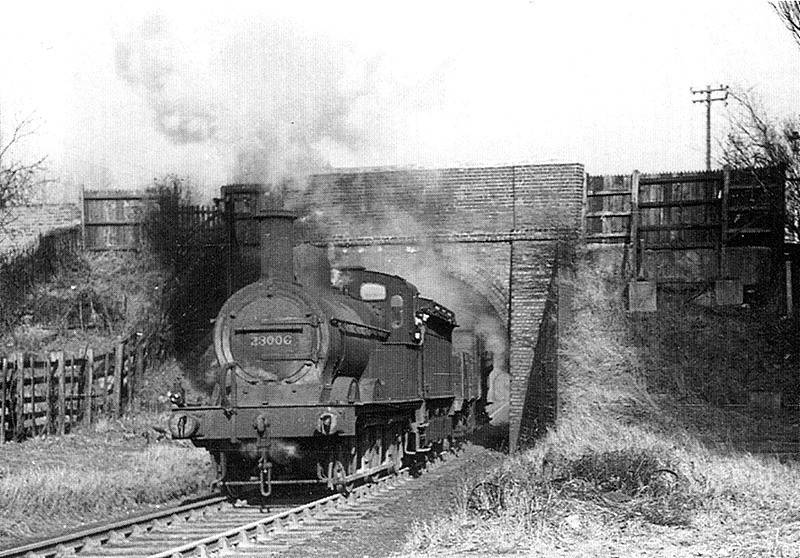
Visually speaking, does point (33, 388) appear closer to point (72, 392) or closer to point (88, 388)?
point (72, 392)

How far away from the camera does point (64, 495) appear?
12250mm

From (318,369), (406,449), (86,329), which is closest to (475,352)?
(406,449)

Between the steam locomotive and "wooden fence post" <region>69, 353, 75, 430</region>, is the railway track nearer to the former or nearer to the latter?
the steam locomotive

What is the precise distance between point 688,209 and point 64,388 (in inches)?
517

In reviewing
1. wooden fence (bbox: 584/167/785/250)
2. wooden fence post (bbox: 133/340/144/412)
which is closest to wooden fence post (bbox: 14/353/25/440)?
wooden fence post (bbox: 133/340/144/412)

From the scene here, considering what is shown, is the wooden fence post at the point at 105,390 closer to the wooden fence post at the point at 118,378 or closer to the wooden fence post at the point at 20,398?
the wooden fence post at the point at 118,378

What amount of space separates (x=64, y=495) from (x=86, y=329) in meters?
12.4

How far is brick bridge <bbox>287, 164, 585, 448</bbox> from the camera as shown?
21219 millimetres

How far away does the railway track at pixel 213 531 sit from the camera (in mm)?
9320

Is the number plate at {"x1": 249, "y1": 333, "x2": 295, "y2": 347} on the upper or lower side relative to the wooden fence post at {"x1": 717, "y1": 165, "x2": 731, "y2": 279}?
lower

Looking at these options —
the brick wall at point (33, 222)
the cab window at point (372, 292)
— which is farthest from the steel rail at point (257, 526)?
the brick wall at point (33, 222)

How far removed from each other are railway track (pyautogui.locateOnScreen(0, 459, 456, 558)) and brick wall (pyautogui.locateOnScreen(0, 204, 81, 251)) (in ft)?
45.2

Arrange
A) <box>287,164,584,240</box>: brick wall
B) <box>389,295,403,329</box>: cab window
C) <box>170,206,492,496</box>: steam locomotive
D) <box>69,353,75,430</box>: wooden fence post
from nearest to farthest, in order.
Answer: <box>170,206,492,496</box>: steam locomotive
<box>389,295,403,329</box>: cab window
<box>69,353,75,430</box>: wooden fence post
<box>287,164,584,240</box>: brick wall

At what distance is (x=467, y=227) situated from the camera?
22.0 metres
